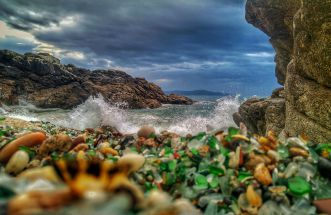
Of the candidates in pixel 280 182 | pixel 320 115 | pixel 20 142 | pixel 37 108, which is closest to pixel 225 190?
pixel 280 182

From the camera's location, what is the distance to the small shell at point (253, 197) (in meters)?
2.39

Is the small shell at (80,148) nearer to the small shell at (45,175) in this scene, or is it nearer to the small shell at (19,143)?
the small shell at (19,143)

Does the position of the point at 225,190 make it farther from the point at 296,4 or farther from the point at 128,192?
the point at 296,4

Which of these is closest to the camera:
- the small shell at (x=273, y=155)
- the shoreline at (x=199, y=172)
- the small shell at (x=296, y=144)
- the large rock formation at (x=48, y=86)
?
the shoreline at (x=199, y=172)

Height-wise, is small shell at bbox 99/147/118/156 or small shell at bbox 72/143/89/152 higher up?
small shell at bbox 72/143/89/152

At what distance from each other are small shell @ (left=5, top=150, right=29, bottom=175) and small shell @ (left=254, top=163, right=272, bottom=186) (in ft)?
6.51

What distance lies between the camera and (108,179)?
4.71ft

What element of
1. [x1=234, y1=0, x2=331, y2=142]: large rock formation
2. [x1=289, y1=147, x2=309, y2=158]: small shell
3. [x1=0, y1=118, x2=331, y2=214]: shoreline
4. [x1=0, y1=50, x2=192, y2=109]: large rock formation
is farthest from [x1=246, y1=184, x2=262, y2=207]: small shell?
[x1=0, y1=50, x2=192, y2=109]: large rock formation

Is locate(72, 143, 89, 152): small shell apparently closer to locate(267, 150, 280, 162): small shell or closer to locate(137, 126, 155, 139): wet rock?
locate(137, 126, 155, 139): wet rock

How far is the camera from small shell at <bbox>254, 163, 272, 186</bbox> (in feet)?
8.40

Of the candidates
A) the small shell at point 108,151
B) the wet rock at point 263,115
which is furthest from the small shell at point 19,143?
the wet rock at point 263,115

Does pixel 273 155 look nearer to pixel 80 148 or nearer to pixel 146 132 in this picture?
pixel 146 132

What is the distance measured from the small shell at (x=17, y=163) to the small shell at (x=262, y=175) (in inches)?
78.1

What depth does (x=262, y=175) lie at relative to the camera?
8.46 feet
